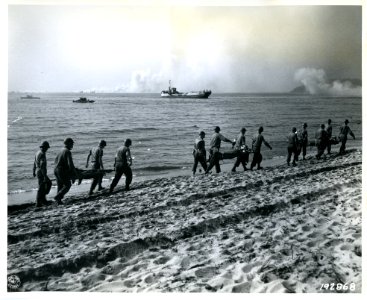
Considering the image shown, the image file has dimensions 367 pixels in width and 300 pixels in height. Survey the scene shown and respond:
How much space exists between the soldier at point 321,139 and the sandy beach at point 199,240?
42cm

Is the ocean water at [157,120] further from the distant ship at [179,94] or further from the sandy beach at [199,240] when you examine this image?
the sandy beach at [199,240]

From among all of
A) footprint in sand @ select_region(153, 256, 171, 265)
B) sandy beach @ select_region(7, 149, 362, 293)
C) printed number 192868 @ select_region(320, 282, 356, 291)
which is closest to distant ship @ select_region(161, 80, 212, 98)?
sandy beach @ select_region(7, 149, 362, 293)

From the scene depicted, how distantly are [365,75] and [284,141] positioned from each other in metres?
1.32

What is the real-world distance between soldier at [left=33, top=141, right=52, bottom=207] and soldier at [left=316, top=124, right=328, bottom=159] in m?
3.64

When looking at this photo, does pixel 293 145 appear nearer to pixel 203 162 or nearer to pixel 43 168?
pixel 203 162

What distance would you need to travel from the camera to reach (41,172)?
4.86 m

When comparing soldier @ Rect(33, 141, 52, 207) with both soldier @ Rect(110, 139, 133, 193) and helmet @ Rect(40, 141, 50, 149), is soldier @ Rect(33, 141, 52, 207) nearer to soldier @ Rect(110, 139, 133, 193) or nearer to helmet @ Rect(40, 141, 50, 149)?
helmet @ Rect(40, 141, 50, 149)

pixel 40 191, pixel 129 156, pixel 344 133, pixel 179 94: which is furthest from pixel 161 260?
pixel 344 133

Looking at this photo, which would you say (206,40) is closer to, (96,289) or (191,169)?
(191,169)

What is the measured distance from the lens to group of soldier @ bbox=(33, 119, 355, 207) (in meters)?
4.88

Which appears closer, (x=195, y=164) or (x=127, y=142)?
(x=127, y=142)

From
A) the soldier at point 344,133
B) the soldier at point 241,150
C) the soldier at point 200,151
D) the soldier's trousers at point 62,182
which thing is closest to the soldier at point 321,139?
the soldier at point 344,133

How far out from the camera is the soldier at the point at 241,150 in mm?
5247

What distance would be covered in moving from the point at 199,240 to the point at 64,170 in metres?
1.94
